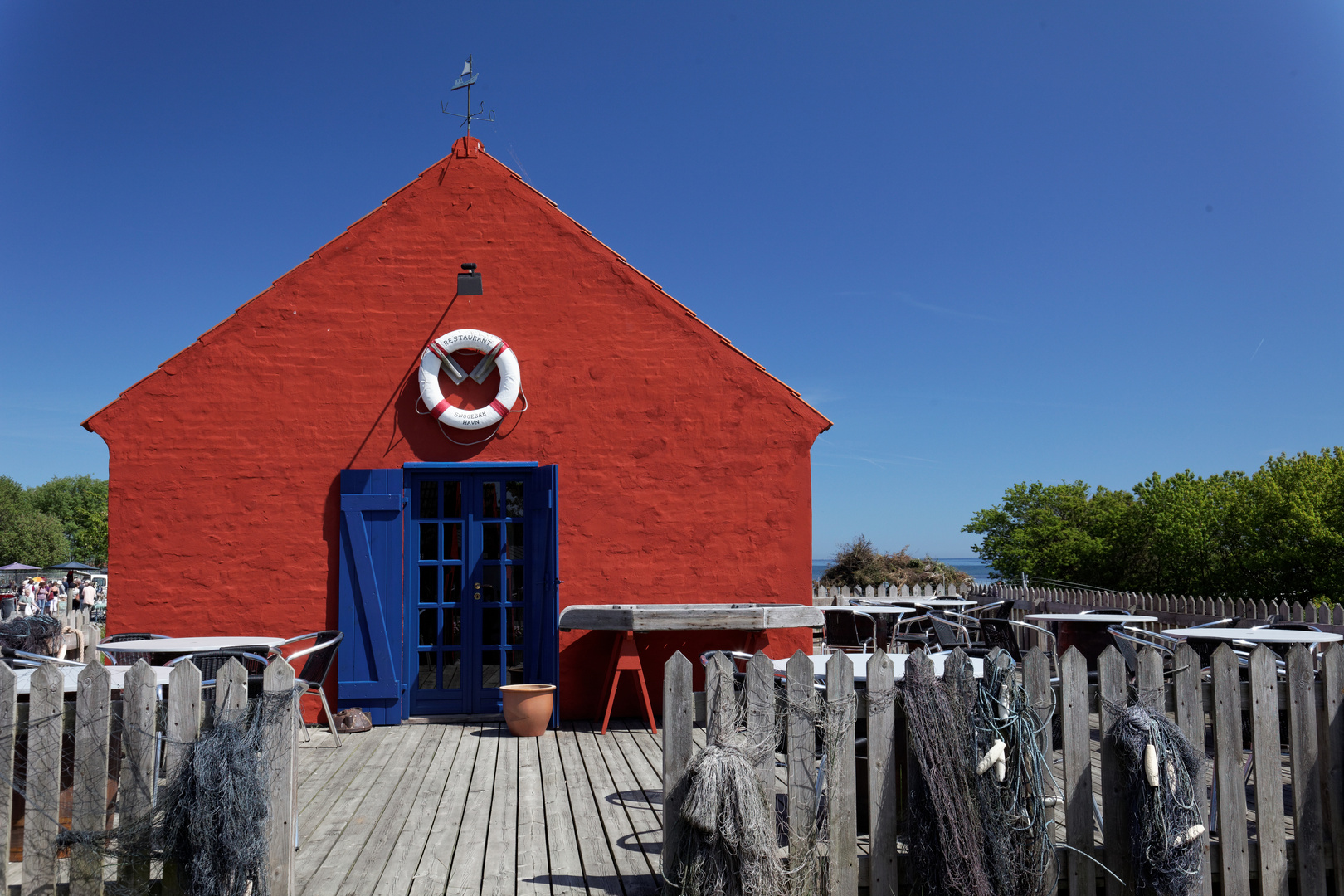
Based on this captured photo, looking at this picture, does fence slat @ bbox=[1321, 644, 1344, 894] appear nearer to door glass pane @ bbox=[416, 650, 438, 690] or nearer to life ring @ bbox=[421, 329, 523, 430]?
life ring @ bbox=[421, 329, 523, 430]

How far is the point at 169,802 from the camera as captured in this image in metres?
2.90

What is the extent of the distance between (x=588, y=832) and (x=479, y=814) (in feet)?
2.02

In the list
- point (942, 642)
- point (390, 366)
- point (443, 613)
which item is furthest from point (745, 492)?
point (390, 366)

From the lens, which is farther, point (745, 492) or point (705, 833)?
point (745, 492)

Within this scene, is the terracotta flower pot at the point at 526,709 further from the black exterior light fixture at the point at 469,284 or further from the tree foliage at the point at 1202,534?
the tree foliage at the point at 1202,534

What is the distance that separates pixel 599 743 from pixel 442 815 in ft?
5.69

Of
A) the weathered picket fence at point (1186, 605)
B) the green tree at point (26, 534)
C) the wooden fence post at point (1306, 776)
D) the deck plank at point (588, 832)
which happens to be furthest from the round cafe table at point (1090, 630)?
the green tree at point (26, 534)

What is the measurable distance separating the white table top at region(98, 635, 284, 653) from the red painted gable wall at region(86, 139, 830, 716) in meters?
1.06

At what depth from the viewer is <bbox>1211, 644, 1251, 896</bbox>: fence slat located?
3172 millimetres

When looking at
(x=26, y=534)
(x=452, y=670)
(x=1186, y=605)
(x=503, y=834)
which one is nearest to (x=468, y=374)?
(x=452, y=670)

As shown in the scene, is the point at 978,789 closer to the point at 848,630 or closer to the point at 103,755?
the point at 103,755

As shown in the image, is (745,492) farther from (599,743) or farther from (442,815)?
(442,815)

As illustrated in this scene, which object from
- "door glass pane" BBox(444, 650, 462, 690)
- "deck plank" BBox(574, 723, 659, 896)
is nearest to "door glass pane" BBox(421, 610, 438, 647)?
"door glass pane" BBox(444, 650, 462, 690)

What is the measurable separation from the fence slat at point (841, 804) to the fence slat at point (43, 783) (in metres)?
2.68
